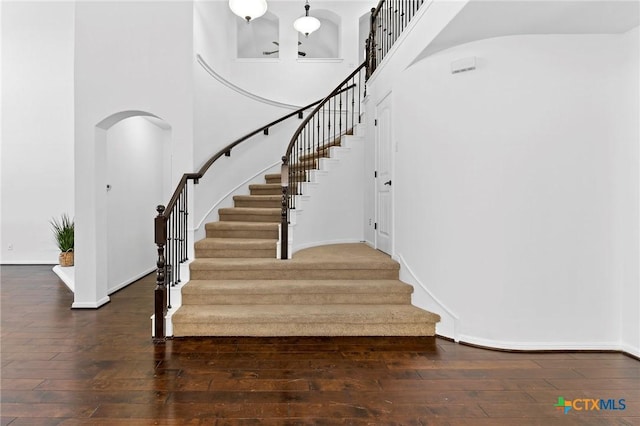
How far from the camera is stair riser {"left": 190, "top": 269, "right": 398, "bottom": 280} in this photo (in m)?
4.13

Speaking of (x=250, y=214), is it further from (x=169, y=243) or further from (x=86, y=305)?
(x=86, y=305)

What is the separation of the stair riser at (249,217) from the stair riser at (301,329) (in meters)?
1.94

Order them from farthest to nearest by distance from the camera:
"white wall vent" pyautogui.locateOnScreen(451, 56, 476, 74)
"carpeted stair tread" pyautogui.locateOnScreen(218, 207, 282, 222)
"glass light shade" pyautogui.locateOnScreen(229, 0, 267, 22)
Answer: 1. "glass light shade" pyautogui.locateOnScreen(229, 0, 267, 22)
2. "carpeted stair tread" pyautogui.locateOnScreen(218, 207, 282, 222)
3. "white wall vent" pyautogui.locateOnScreen(451, 56, 476, 74)

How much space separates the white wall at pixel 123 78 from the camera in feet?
14.7

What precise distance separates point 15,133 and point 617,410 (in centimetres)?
964

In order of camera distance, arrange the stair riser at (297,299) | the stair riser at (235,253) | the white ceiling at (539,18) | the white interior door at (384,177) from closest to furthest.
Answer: the white ceiling at (539,18), the stair riser at (297,299), the stair riser at (235,253), the white interior door at (384,177)

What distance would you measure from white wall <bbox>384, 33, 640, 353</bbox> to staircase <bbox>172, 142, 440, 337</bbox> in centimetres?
83

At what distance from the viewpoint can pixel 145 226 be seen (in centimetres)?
635

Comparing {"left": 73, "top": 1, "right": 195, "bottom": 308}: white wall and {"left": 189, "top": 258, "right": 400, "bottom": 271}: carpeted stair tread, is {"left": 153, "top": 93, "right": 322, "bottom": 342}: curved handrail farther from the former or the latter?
{"left": 73, "top": 1, "right": 195, "bottom": 308}: white wall

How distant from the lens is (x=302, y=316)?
3.59m

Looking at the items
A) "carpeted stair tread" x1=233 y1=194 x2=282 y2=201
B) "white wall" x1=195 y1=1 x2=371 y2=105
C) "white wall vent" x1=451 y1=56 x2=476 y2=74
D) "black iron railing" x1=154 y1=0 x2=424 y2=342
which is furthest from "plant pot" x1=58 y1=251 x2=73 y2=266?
"white wall vent" x1=451 y1=56 x2=476 y2=74

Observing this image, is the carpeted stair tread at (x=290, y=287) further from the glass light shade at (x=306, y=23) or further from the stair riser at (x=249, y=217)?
the glass light shade at (x=306, y=23)

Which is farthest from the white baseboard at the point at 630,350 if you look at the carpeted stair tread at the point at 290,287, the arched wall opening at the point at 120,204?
the arched wall opening at the point at 120,204

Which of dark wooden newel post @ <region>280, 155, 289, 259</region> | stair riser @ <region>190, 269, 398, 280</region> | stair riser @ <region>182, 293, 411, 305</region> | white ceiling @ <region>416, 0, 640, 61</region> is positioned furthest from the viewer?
dark wooden newel post @ <region>280, 155, 289, 259</region>
